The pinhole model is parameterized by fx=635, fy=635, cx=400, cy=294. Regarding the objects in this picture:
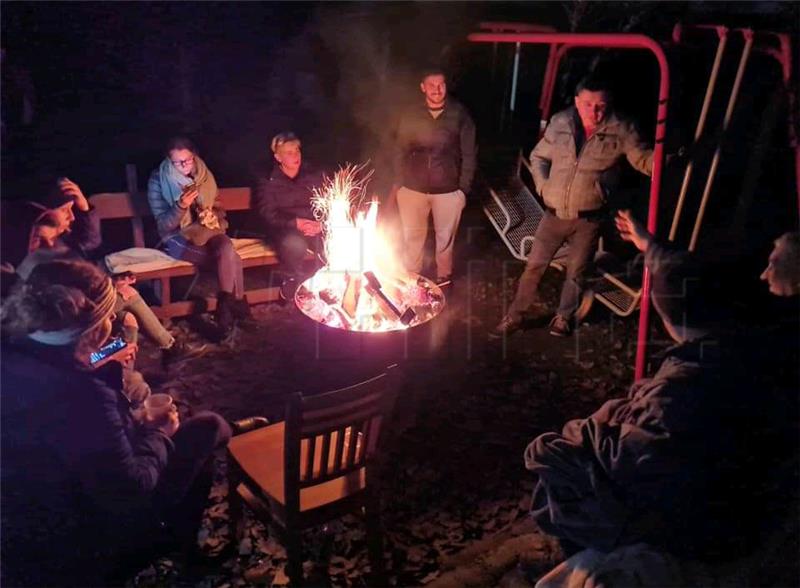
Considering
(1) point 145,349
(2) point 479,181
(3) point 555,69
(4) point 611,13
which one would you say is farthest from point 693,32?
(4) point 611,13

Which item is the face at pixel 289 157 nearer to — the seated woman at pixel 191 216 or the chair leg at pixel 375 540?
the seated woman at pixel 191 216

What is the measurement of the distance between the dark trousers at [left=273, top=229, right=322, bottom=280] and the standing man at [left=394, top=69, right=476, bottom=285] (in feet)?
3.95

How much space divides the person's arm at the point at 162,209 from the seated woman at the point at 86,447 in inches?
117

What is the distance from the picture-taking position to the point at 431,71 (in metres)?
6.76

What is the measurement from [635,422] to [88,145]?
10297 millimetres

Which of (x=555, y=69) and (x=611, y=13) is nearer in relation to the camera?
(x=555, y=69)

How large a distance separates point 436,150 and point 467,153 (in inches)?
14.8

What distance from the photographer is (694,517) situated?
305 cm

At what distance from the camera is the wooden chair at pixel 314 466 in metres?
3.25

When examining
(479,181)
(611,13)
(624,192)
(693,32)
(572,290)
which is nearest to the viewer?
(693,32)

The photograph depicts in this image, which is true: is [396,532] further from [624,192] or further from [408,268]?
[624,192]

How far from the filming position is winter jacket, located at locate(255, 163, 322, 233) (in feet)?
22.5

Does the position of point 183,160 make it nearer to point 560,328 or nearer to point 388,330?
point 388,330

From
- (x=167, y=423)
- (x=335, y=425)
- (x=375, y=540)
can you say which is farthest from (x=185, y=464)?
(x=375, y=540)
